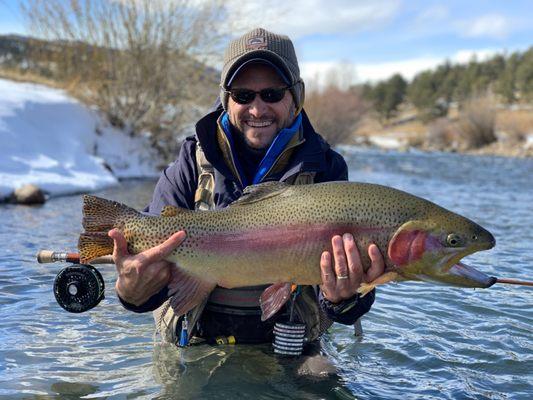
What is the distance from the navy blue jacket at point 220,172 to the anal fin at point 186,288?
0.76 feet

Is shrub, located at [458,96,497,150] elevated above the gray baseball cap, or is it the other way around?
shrub, located at [458,96,497,150]

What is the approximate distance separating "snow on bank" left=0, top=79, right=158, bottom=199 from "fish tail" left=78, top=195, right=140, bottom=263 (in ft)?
29.5

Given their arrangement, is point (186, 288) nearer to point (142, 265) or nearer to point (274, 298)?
point (142, 265)

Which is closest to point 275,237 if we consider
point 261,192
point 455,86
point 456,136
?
point 261,192

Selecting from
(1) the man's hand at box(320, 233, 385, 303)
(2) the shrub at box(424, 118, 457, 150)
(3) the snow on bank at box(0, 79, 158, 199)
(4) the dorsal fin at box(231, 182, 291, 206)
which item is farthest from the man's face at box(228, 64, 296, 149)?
(2) the shrub at box(424, 118, 457, 150)

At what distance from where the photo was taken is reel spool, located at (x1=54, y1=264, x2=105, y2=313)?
358 centimetres

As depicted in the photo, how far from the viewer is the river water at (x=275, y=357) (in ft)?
11.2

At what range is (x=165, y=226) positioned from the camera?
294 cm

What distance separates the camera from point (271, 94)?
11.0ft

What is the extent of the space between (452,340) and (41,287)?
3.79 m

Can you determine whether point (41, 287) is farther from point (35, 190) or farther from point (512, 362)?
point (35, 190)

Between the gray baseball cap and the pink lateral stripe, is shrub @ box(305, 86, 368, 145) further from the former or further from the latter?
the pink lateral stripe

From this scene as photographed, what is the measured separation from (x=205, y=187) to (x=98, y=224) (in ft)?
A: 2.40

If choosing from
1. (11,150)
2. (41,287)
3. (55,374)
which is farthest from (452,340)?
(11,150)
